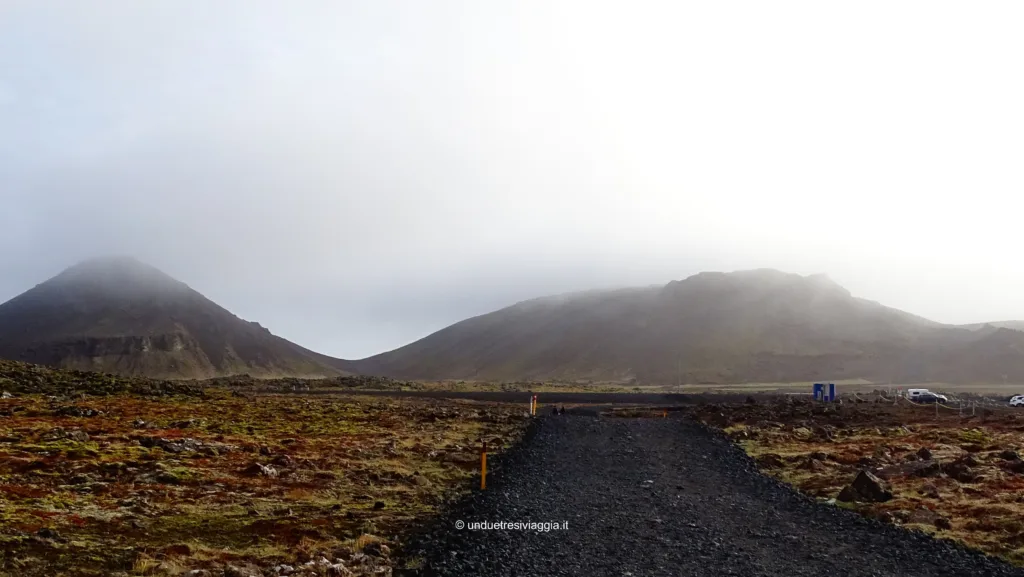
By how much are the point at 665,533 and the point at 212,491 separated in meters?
12.7

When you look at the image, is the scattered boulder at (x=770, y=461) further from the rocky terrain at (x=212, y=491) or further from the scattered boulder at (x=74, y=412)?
the scattered boulder at (x=74, y=412)

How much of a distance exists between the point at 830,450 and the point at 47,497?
100ft

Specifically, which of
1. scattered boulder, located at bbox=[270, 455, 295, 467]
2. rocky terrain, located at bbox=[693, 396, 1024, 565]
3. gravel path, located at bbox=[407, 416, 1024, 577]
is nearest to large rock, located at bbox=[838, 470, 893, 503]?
rocky terrain, located at bbox=[693, 396, 1024, 565]

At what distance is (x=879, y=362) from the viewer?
19575 centimetres

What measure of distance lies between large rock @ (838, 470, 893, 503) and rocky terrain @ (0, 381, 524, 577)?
11.9 m

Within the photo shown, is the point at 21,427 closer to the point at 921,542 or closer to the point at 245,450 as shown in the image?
the point at 245,450

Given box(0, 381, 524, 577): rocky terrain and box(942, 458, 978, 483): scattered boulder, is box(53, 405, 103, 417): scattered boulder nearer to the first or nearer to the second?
box(0, 381, 524, 577): rocky terrain

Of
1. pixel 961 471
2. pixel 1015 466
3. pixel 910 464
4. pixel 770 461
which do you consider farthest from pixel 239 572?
pixel 1015 466

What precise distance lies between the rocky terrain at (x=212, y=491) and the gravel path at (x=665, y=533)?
1727mm

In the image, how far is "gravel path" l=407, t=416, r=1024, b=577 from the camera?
12555mm

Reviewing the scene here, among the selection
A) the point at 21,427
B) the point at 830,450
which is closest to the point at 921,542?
the point at 830,450

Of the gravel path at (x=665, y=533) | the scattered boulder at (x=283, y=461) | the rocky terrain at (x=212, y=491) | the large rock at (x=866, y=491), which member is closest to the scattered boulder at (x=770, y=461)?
the gravel path at (x=665, y=533)

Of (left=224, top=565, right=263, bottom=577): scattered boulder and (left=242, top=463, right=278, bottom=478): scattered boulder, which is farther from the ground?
(left=224, top=565, right=263, bottom=577): scattered boulder

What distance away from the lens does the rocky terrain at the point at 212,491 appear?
467 inches
